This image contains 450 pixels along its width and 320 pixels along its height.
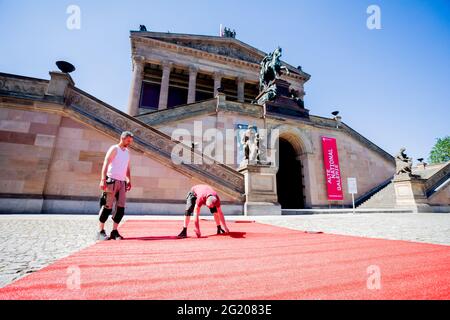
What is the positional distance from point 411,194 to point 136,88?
974 inches

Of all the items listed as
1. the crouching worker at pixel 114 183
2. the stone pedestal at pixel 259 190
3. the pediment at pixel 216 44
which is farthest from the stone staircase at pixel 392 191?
the pediment at pixel 216 44

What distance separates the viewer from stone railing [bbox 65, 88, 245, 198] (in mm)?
8398

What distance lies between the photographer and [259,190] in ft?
30.4

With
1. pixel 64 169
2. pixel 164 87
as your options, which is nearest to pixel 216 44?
pixel 164 87

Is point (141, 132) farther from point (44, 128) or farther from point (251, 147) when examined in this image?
point (251, 147)

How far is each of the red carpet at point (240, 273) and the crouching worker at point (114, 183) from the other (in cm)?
73

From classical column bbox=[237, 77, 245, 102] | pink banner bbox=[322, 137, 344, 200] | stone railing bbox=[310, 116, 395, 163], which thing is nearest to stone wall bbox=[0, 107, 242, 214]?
pink banner bbox=[322, 137, 344, 200]

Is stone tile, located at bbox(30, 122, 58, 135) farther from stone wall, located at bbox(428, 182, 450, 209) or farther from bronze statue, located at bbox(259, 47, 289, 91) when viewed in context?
stone wall, located at bbox(428, 182, 450, 209)

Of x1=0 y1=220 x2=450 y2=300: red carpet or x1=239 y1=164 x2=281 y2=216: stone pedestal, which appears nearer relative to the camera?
x1=0 y1=220 x2=450 y2=300: red carpet

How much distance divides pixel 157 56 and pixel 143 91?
5.93 meters

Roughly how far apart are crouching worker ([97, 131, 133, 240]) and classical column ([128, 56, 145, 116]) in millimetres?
19899
